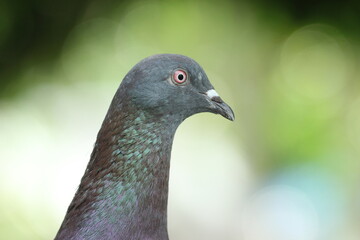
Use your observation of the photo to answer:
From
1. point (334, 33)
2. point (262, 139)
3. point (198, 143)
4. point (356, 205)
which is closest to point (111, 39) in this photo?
point (198, 143)

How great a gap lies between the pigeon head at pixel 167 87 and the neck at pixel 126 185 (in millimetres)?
62

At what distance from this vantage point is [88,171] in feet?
8.91

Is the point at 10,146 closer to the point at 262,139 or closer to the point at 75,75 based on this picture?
the point at 75,75

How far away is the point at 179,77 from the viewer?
271 centimetres

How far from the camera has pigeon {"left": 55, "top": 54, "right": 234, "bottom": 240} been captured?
2584 millimetres

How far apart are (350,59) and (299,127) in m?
1.58

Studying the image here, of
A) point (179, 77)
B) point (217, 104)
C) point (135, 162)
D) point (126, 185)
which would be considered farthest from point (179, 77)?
point (126, 185)

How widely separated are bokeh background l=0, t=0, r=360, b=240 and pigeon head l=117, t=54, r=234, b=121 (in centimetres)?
703

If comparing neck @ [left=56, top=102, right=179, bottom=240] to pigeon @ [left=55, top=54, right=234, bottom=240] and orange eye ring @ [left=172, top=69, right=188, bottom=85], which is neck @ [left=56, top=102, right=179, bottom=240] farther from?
orange eye ring @ [left=172, top=69, right=188, bottom=85]

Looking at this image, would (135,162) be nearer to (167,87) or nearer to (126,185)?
(126,185)

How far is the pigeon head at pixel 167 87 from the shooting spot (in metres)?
2.63

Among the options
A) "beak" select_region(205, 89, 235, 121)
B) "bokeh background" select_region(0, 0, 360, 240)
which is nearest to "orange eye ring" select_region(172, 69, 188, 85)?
"beak" select_region(205, 89, 235, 121)

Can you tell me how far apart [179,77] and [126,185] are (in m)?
0.54

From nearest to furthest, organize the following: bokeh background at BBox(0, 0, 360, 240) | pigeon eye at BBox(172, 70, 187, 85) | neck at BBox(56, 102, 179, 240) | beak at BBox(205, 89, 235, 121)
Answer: neck at BBox(56, 102, 179, 240), pigeon eye at BBox(172, 70, 187, 85), beak at BBox(205, 89, 235, 121), bokeh background at BBox(0, 0, 360, 240)
